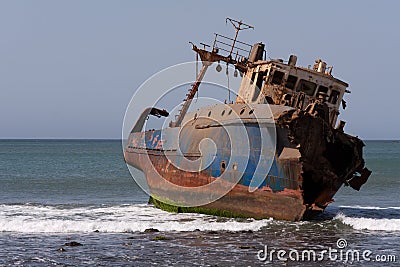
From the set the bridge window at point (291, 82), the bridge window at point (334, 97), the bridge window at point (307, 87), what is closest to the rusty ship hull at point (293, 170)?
the bridge window at point (291, 82)

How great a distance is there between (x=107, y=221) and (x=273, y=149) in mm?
5529

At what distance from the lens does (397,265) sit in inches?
408

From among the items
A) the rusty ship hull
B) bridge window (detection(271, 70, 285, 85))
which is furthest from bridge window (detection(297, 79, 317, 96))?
the rusty ship hull

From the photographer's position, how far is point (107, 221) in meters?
16.8

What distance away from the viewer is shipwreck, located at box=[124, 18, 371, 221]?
13977 millimetres

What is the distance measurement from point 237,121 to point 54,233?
538 centimetres

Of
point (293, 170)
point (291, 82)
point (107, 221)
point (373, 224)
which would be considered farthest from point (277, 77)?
point (107, 221)

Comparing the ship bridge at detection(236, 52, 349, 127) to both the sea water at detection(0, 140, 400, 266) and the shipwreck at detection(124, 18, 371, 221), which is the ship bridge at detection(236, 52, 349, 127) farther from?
the sea water at detection(0, 140, 400, 266)

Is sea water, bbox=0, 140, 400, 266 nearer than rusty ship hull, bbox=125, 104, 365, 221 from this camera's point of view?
Yes

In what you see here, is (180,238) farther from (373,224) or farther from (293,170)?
(373,224)

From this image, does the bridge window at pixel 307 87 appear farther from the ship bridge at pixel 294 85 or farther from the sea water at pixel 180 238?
the sea water at pixel 180 238

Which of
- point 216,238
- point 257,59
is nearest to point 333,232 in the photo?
point 216,238

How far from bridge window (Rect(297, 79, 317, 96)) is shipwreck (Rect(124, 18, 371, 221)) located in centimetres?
3

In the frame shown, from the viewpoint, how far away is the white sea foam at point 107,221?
14992mm
